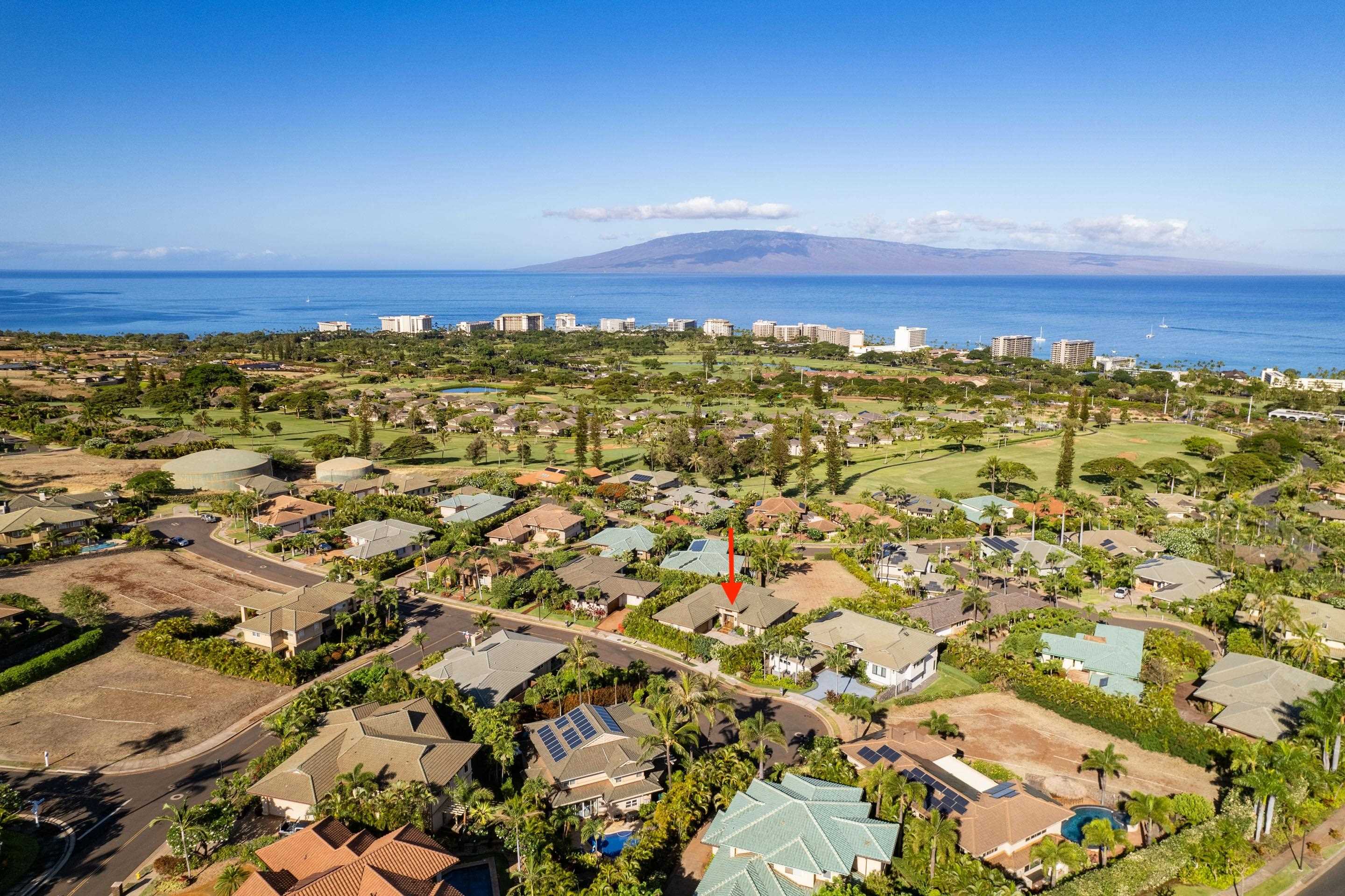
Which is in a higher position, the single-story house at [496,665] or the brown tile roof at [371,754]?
the brown tile roof at [371,754]

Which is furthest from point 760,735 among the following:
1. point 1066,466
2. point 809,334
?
point 809,334

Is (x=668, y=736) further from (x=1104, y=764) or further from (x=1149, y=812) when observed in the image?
(x=1149, y=812)

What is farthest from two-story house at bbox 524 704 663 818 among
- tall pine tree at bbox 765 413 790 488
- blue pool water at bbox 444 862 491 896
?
tall pine tree at bbox 765 413 790 488

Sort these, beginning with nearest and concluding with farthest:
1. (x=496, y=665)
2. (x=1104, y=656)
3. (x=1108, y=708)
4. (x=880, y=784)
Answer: (x=880, y=784), (x=1108, y=708), (x=496, y=665), (x=1104, y=656)

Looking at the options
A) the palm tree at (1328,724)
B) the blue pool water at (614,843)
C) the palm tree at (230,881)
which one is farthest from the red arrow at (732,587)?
the palm tree at (230,881)

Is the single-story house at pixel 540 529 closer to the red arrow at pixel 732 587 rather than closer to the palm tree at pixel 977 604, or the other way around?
the red arrow at pixel 732 587
